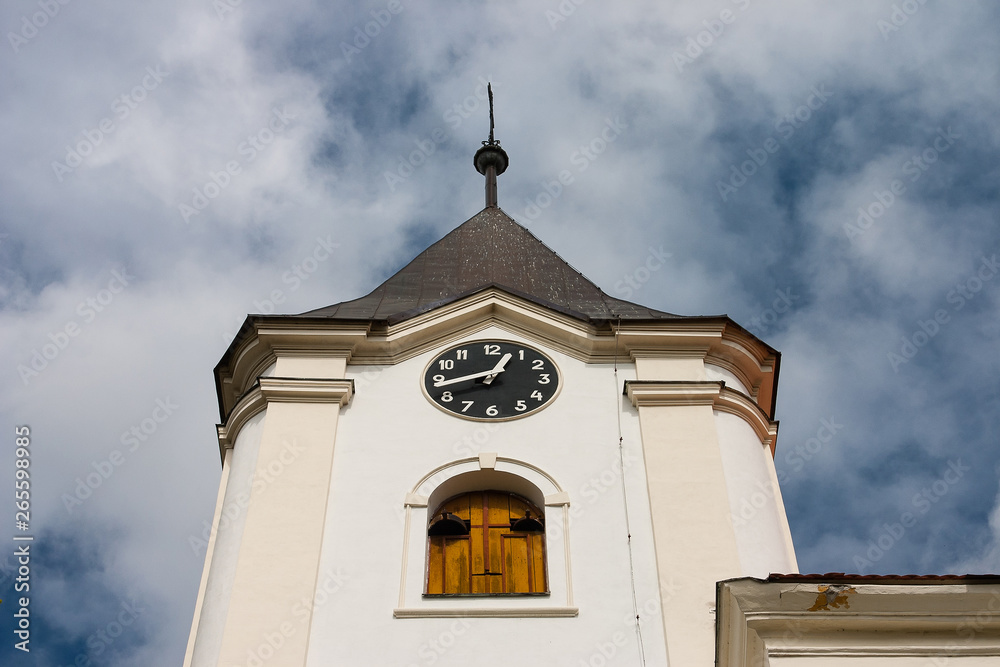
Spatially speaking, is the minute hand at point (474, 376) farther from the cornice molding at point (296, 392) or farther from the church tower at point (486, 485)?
the cornice molding at point (296, 392)

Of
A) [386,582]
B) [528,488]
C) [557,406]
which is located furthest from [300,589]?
[557,406]

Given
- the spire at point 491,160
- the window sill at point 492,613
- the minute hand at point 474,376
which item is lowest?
Answer: the window sill at point 492,613

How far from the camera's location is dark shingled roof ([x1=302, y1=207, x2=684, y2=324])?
16.5m

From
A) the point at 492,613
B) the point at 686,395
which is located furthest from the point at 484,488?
the point at 686,395

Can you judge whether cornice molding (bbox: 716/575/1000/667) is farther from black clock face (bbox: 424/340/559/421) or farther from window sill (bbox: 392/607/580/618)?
black clock face (bbox: 424/340/559/421)

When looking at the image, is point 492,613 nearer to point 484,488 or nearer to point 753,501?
point 484,488

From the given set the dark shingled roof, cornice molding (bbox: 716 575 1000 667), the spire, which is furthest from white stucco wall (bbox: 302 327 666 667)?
the spire

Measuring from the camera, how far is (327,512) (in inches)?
516

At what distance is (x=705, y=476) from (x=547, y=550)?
1.92 meters

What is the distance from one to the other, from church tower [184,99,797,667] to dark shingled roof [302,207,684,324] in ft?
0.43

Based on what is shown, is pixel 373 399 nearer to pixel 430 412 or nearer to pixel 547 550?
pixel 430 412

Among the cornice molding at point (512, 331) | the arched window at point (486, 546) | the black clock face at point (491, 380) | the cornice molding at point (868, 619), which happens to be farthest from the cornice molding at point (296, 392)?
the cornice molding at point (868, 619)

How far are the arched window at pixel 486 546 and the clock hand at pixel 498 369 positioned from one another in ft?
5.43

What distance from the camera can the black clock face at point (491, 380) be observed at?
14.6 m
